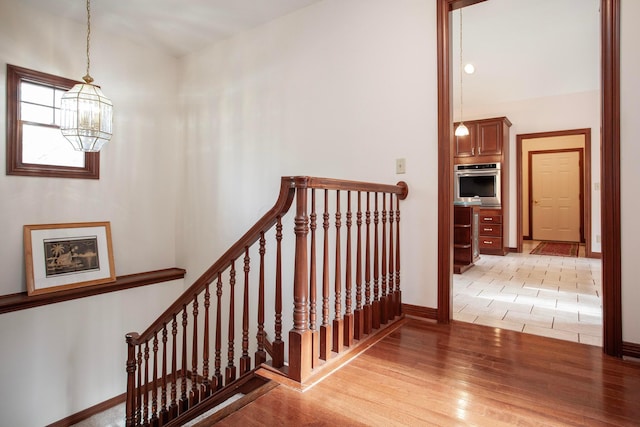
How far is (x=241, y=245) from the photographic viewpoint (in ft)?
6.51

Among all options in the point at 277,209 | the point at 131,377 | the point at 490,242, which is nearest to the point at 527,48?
the point at 490,242

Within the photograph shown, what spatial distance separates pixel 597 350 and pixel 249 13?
3829mm

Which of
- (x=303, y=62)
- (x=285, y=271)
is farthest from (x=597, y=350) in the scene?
(x=303, y=62)

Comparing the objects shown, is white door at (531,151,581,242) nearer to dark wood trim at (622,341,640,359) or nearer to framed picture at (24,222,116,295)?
dark wood trim at (622,341,640,359)

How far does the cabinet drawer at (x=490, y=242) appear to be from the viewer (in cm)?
621

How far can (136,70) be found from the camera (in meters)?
4.11

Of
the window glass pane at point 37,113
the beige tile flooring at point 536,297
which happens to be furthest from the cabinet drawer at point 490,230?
the window glass pane at point 37,113

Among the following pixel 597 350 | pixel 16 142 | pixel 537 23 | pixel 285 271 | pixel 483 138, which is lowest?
pixel 597 350

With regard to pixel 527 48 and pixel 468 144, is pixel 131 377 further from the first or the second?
pixel 468 144

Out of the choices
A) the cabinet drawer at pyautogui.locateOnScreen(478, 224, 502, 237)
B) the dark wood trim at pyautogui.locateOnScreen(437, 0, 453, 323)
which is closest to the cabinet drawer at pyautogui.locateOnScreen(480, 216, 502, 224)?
the cabinet drawer at pyautogui.locateOnScreen(478, 224, 502, 237)

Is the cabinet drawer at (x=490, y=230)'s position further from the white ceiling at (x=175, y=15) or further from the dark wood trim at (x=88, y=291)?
the dark wood trim at (x=88, y=291)

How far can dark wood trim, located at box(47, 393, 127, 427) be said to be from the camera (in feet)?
10.9

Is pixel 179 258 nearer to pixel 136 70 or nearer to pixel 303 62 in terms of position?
pixel 136 70

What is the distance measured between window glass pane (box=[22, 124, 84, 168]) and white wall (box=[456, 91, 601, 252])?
652 centimetres
